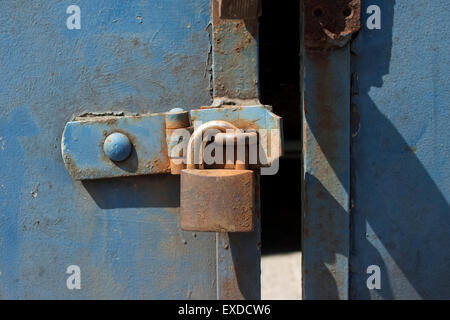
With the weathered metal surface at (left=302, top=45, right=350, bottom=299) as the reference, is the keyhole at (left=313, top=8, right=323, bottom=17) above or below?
above

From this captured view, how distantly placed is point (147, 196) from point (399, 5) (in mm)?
508

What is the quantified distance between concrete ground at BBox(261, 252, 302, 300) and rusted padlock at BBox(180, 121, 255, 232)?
6.01 feet

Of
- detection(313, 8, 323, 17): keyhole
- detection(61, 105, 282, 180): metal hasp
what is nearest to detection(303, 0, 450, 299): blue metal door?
detection(313, 8, 323, 17): keyhole

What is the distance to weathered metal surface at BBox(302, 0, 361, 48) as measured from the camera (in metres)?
0.65

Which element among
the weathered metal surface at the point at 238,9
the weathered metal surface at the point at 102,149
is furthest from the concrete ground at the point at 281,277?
the weathered metal surface at the point at 238,9

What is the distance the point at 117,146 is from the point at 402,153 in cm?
46

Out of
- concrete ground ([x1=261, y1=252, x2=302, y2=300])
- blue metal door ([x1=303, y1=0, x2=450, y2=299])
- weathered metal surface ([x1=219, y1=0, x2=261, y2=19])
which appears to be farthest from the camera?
concrete ground ([x1=261, y1=252, x2=302, y2=300])

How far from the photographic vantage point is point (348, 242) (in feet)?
2.29

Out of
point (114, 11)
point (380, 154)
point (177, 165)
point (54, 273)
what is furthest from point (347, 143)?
point (54, 273)

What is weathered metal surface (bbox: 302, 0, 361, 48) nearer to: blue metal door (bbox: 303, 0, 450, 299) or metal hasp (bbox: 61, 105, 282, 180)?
blue metal door (bbox: 303, 0, 450, 299)

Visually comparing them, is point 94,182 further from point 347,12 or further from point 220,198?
point 347,12

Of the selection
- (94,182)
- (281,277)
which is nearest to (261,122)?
(94,182)

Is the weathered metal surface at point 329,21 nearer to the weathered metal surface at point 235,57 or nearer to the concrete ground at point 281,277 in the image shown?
the weathered metal surface at point 235,57

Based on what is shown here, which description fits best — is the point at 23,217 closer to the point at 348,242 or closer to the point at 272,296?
the point at 348,242
